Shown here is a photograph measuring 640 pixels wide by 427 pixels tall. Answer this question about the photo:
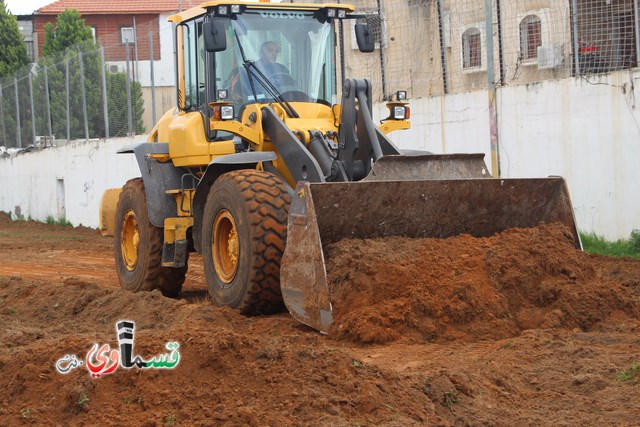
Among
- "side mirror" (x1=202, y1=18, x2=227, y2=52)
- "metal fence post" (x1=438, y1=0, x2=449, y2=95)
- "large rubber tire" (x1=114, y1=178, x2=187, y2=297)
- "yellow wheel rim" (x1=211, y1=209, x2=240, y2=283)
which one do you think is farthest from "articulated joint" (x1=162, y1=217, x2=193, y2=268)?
"metal fence post" (x1=438, y1=0, x2=449, y2=95)

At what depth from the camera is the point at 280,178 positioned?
30.1 feet

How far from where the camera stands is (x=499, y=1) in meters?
14.2

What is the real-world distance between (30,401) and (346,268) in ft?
10.1

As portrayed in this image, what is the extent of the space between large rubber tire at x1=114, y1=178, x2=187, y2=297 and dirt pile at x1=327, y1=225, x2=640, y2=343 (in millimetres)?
3193

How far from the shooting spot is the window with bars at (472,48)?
47.4 feet

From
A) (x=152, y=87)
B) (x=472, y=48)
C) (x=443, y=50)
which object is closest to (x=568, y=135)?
(x=472, y=48)

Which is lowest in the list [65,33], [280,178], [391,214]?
[391,214]

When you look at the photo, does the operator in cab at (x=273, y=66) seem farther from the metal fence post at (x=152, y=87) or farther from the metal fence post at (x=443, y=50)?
the metal fence post at (x=152, y=87)

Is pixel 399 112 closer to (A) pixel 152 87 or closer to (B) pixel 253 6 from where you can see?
(B) pixel 253 6

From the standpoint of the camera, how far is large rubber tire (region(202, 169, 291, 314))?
8.63 meters

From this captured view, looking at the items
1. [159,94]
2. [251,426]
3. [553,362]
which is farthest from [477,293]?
[159,94]

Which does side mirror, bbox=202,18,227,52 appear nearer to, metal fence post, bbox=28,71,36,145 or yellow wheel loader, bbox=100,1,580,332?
yellow wheel loader, bbox=100,1,580,332

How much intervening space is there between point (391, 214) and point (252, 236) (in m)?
1.16

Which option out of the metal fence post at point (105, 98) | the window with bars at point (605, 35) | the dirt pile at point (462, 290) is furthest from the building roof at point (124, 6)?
the dirt pile at point (462, 290)
